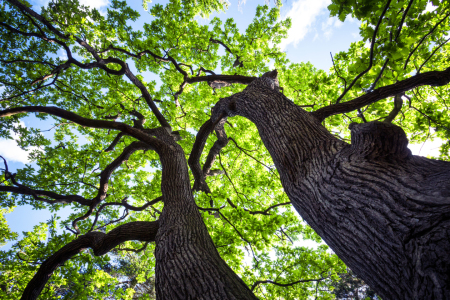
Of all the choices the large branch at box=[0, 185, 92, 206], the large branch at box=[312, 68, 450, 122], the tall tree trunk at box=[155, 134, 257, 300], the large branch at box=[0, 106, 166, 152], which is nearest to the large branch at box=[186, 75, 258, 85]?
the large branch at box=[0, 106, 166, 152]

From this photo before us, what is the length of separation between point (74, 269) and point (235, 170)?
227 inches

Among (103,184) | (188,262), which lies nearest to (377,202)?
(188,262)

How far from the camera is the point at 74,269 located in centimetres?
446

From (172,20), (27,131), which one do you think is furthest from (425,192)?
(27,131)

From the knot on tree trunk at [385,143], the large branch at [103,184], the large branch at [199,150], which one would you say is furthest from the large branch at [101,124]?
the knot on tree trunk at [385,143]

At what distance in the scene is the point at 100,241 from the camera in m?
3.03

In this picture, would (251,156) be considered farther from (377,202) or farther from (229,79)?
(377,202)

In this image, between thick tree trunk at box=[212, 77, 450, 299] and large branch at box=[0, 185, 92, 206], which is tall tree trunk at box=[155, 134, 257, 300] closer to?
thick tree trunk at box=[212, 77, 450, 299]

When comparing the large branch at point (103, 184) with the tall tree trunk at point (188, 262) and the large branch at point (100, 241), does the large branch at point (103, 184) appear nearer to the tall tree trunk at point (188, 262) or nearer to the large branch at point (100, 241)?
the large branch at point (100, 241)

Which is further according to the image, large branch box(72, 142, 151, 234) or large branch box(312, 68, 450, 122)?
large branch box(72, 142, 151, 234)

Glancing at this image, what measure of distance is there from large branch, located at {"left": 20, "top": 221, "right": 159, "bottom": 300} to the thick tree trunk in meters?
2.36

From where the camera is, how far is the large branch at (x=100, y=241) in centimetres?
292

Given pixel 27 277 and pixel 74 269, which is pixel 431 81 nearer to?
pixel 74 269

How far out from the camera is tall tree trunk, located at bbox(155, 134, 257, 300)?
169 centimetres
